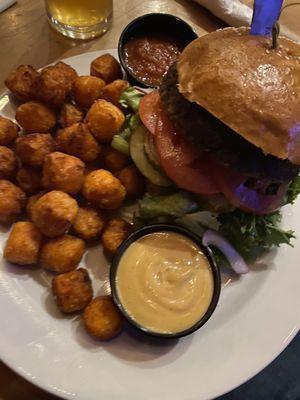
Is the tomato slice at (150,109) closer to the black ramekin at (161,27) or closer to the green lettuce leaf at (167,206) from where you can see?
the green lettuce leaf at (167,206)

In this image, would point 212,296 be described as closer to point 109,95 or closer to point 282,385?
point 282,385

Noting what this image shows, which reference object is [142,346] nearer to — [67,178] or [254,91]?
[67,178]

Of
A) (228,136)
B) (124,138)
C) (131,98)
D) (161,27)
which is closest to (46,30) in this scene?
(161,27)

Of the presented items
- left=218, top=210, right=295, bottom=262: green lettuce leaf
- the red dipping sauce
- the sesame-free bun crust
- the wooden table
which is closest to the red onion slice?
left=218, top=210, right=295, bottom=262: green lettuce leaf

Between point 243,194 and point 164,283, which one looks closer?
point 164,283

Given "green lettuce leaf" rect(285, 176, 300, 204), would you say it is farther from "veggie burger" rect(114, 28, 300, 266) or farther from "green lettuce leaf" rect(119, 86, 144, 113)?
"green lettuce leaf" rect(119, 86, 144, 113)
